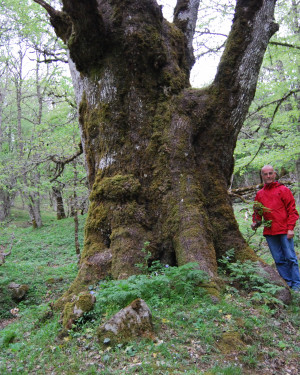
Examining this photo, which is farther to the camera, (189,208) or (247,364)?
A: (189,208)

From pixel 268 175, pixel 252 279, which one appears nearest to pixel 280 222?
pixel 268 175

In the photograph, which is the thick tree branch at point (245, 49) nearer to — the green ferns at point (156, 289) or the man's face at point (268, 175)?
the man's face at point (268, 175)

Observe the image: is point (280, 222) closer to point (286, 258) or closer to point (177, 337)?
point (286, 258)

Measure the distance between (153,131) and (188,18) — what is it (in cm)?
271

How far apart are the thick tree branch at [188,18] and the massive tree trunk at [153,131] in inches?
29.0

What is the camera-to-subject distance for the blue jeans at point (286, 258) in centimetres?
462

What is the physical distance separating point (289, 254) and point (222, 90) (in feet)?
9.21

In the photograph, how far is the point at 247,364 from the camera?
246 centimetres

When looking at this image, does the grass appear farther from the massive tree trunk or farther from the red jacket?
the red jacket

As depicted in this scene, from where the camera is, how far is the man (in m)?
4.69

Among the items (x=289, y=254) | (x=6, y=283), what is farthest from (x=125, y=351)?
(x=6, y=283)

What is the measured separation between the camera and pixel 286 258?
15.6 ft

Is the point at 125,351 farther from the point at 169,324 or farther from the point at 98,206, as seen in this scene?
the point at 98,206

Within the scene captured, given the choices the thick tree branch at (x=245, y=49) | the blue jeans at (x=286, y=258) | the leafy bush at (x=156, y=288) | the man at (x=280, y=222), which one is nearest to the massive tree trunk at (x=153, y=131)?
the thick tree branch at (x=245, y=49)
